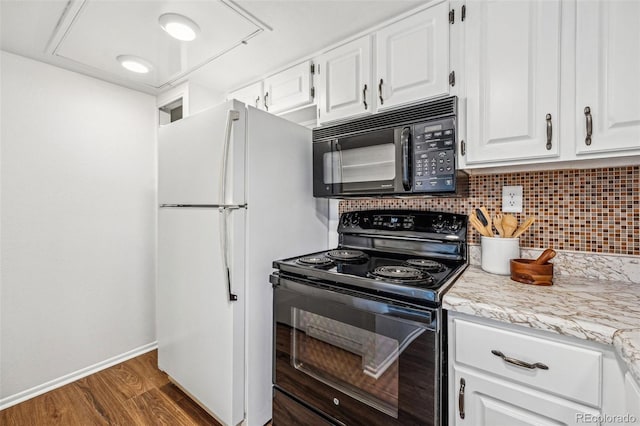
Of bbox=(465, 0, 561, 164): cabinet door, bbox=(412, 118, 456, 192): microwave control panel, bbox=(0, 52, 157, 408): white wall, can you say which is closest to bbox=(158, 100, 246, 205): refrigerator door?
bbox=(0, 52, 157, 408): white wall

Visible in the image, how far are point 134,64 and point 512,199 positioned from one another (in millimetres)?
2492

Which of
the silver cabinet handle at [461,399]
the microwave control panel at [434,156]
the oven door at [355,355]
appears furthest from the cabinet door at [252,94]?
the silver cabinet handle at [461,399]

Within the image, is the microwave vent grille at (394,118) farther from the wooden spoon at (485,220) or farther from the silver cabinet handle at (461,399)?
the silver cabinet handle at (461,399)

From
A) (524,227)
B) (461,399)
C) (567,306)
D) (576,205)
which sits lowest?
(461,399)

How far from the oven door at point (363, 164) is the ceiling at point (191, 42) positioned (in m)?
0.61

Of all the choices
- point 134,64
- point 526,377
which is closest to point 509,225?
point 526,377

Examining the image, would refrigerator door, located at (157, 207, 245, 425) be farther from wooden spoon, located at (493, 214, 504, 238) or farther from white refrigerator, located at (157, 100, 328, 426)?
wooden spoon, located at (493, 214, 504, 238)

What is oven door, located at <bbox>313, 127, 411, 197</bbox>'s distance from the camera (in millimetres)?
1461

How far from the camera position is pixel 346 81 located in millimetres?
1661

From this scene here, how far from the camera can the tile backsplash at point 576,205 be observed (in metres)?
1.22

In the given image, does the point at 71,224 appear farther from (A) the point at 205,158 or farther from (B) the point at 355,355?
(B) the point at 355,355

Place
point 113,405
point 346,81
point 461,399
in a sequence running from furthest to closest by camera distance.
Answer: point 113,405 → point 346,81 → point 461,399

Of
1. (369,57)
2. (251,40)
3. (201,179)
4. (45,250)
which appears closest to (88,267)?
(45,250)

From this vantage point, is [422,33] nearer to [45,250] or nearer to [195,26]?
[195,26]
